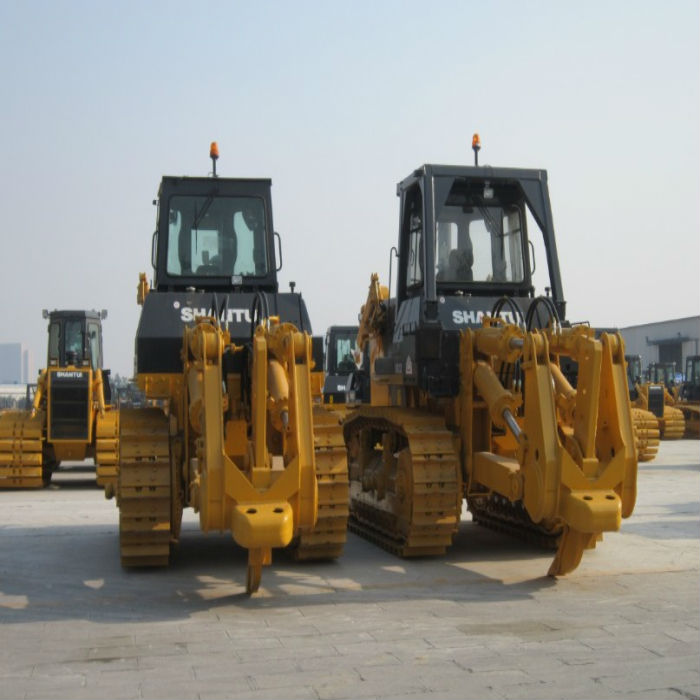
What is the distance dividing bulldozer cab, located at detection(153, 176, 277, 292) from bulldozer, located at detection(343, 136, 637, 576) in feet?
5.51

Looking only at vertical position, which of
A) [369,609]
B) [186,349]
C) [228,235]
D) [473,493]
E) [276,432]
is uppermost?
[228,235]

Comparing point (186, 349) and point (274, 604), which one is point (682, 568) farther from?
point (186, 349)

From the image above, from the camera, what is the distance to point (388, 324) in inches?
502

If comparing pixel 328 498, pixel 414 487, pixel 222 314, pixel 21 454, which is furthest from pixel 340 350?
pixel 328 498

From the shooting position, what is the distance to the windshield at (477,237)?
11.4 m

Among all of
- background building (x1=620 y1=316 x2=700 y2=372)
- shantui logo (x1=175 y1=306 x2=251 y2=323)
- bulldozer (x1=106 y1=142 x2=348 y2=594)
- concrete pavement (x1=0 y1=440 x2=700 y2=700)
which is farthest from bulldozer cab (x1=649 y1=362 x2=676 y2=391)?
shantui logo (x1=175 y1=306 x2=251 y2=323)

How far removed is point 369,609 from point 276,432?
72.6 inches

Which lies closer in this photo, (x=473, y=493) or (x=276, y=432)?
(x=276, y=432)

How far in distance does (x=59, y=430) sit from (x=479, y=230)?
401 inches

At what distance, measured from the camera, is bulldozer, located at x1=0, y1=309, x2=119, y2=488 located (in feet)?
60.0

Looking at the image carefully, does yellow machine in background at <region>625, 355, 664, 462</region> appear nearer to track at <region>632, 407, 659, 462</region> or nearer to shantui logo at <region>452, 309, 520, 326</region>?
track at <region>632, 407, 659, 462</region>

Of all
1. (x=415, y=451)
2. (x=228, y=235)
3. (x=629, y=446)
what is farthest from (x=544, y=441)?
(x=228, y=235)

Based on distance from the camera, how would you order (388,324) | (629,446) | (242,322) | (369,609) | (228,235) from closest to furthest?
(369,609) < (629,446) < (242,322) < (228,235) < (388,324)

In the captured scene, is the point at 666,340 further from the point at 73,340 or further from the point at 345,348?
the point at 73,340
